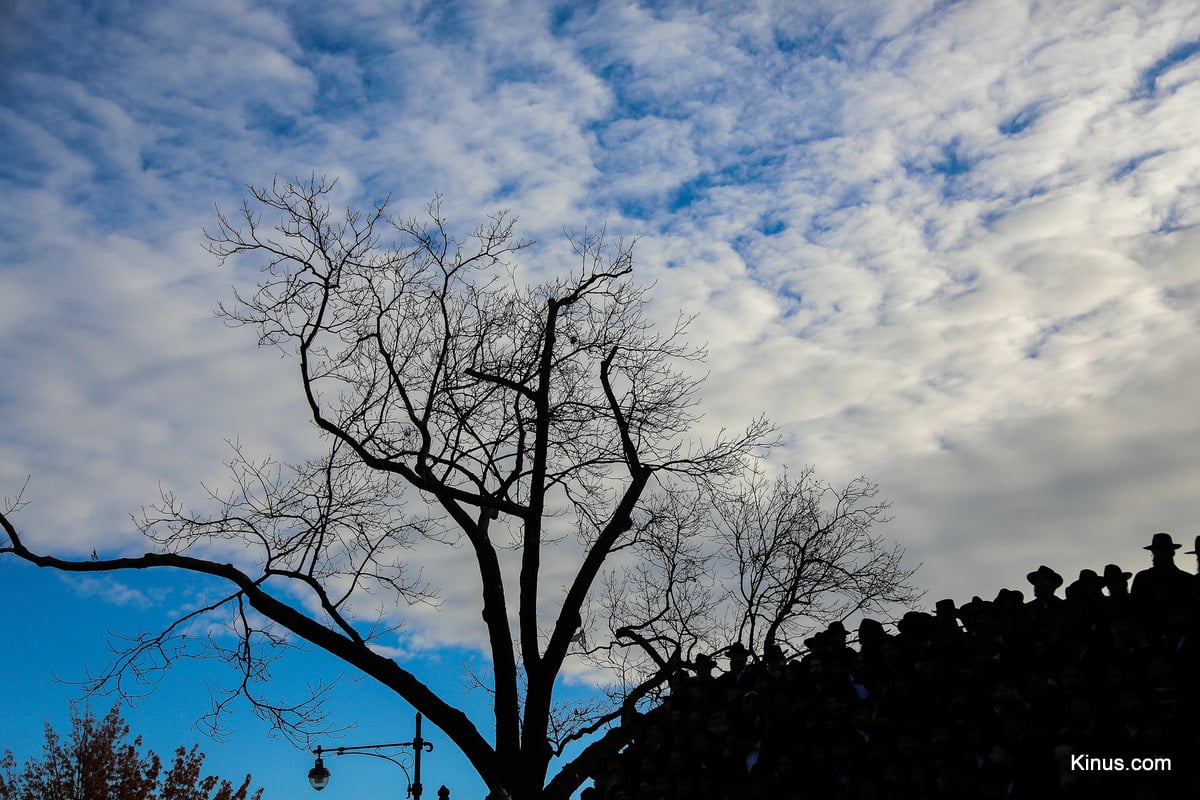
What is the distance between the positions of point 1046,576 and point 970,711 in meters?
1.60

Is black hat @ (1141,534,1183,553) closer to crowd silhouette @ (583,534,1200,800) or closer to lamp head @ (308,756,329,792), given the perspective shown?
crowd silhouette @ (583,534,1200,800)

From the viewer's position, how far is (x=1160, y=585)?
8094 mm

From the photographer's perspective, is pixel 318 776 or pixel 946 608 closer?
pixel 946 608

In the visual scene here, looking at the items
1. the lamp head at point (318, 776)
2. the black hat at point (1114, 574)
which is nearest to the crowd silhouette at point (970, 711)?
the black hat at point (1114, 574)

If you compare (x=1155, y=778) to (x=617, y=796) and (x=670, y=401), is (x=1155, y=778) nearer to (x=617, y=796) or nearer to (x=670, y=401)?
(x=617, y=796)

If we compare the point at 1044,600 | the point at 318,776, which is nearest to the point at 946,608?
the point at 1044,600

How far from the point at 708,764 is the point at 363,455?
7.81 m

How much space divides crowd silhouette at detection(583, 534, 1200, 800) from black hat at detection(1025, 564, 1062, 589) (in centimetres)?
1

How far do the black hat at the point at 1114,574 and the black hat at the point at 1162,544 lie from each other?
0.90ft

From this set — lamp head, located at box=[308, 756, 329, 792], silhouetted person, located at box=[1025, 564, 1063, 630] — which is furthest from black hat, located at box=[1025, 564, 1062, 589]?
lamp head, located at box=[308, 756, 329, 792]

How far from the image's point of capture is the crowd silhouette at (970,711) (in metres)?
7.20

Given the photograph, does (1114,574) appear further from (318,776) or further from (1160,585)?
(318,776)

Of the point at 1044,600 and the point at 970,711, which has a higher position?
the point at 1044,600

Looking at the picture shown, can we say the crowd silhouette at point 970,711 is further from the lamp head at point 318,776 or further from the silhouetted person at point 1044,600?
the lamp head at point 318,776
